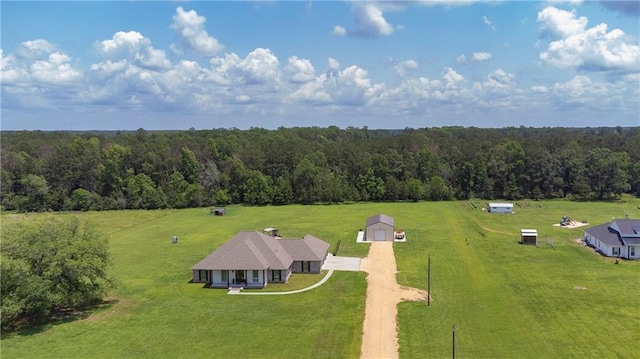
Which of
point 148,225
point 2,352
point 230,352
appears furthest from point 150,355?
point 148,225

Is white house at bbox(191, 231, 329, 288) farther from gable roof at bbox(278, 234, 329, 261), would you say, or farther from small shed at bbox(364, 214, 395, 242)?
small shed at bbox(364, 214, 395, 242)

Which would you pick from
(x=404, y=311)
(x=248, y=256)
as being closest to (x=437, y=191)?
(x=248, y=256)

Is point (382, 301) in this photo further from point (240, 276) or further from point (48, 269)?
point (48, 269)

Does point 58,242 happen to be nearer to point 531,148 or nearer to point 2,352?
point 2,352

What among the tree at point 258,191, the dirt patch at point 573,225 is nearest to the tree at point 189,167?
the tree at point 258,191

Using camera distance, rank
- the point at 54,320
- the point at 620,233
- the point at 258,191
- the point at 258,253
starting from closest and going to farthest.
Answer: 1. the point at 54,320
2. the point at 258,253
3. the point at 620,233
4. the point at 258,191

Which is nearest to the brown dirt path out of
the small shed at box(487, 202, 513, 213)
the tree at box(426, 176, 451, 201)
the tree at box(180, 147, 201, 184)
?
the small shed at box(487, 202, 513, 213)
